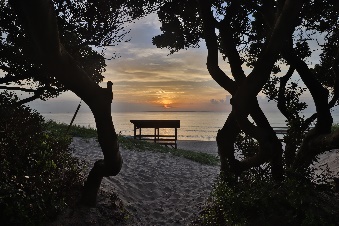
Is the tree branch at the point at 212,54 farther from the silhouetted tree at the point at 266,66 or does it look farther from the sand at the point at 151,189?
the sand at the point at 151,189

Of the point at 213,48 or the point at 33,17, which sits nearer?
the point at 33,17

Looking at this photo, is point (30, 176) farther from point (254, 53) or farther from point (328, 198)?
point (254, 53)

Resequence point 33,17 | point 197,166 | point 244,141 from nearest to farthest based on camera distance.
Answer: point 33,17 < point 244,141 < point 197,166

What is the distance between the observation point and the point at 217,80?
798 cm

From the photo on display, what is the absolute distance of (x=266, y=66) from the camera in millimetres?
6293

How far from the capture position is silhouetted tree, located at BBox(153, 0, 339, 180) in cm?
655

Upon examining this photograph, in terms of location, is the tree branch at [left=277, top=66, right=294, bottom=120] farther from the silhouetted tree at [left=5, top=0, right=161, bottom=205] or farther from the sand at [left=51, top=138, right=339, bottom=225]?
the silhouetted tree at [left=5, top=0, right=161, bottom=205]

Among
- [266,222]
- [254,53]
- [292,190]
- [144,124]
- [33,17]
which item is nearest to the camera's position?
[33,17]

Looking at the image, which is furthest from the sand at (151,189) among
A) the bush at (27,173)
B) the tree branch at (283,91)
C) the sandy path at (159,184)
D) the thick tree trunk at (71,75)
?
the tree branch at (283,91)

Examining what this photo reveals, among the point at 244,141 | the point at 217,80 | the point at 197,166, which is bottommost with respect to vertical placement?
the point at 197,166

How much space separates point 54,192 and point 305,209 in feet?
17.9

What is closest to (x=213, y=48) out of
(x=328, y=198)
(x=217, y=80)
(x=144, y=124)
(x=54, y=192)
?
(x=217, y=80)

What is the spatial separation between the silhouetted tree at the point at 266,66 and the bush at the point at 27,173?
4.21 m

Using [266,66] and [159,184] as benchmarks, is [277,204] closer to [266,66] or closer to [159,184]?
[266,66]
